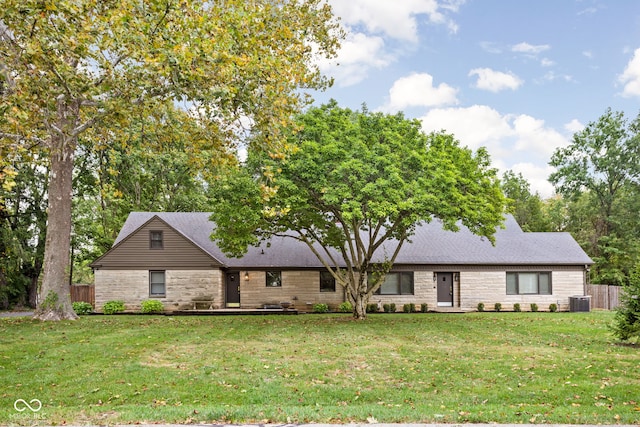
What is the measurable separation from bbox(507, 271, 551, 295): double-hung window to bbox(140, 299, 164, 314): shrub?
20.2m

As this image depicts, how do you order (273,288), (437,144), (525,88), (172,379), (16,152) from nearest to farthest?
(172,379) → (16,152) → (437,144) → (525,88) → (273,288)

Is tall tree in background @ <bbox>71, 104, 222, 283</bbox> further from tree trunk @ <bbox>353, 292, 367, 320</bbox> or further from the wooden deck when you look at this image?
tree trunk @ <bbox>353, 292, 367, 320</bbox>

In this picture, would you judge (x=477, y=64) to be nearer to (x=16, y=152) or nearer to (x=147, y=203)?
(x=16, y=152)

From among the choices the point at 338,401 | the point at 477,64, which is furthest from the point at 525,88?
the point at 338,401

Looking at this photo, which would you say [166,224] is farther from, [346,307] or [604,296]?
[604,296]

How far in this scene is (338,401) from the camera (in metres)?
7.32

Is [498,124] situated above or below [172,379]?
above

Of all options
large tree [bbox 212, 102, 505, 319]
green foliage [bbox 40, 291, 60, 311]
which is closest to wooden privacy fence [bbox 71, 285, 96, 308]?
green foliage [bbox 40, 291, 60, 311]

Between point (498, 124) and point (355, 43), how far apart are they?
74.2 ft

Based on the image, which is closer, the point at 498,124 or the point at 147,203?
the point at 147,203

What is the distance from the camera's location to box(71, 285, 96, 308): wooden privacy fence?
2810 cm

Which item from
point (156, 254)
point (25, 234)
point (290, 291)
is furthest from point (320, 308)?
point (25, 234)

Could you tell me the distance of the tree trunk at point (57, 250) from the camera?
1841 cm

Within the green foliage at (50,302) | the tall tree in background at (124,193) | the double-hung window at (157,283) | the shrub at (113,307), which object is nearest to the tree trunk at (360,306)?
the double-hung window at (157,283)
